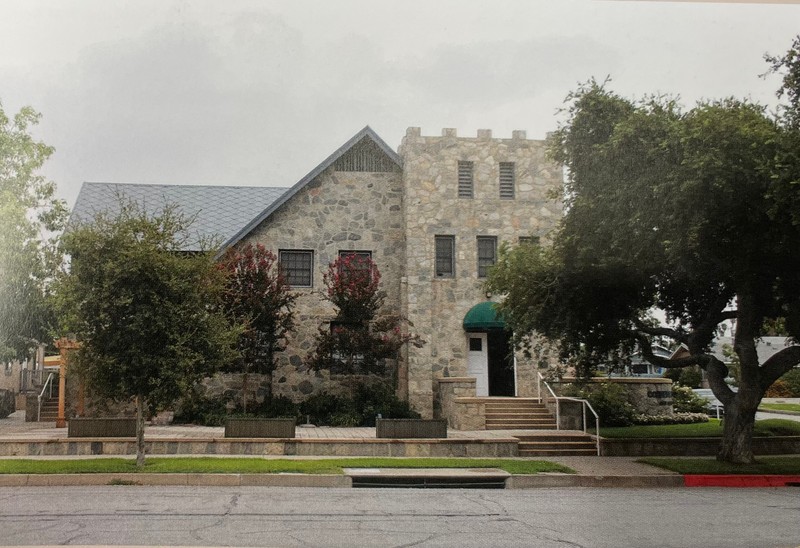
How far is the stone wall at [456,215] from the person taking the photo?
22383 millimetres

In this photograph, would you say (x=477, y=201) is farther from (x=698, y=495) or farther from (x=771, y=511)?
(x=771, y=511)

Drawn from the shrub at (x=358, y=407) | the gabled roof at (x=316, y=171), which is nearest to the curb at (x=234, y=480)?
the shrub at (x=358, y=407)

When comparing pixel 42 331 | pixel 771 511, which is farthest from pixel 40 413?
pixel 771 511

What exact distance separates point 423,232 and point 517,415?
564 cm

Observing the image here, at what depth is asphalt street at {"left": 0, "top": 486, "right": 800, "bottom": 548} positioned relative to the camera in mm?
8578

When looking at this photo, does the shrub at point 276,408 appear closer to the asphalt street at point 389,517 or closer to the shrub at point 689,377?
the asphalt street at point 389,517

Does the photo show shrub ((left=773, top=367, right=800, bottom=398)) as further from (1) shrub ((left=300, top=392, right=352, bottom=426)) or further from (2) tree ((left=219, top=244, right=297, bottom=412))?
(2) tree ((left=219, top=244, right=297, bottom=412))

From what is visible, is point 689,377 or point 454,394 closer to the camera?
point 454,394

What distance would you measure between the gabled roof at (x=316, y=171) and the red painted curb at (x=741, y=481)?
41.1 feet

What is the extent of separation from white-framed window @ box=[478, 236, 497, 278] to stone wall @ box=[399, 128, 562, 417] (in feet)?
0.75

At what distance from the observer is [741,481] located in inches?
558

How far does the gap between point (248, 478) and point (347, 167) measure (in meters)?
12.4

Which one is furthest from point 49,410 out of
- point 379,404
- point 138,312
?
point 138,312

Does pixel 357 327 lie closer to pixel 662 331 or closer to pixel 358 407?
pixel 358 407
